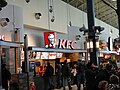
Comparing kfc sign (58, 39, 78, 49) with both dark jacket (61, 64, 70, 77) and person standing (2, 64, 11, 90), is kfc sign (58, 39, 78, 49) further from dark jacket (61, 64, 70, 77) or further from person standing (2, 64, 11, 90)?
person standing (2, 64, 11, 90)

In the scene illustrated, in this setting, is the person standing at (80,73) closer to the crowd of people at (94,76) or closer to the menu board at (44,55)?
the crowd of people at (94,76)

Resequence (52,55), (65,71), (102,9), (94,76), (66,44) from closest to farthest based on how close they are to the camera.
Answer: (94,76) < (65,71) < (52,55) < (66,44) < (102,9)

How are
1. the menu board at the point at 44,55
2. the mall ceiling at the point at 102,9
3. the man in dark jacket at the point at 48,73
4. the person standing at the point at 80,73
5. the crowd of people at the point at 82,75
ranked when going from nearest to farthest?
the crowd of people at the point at 82,75 < the man in dark jacket at the point at 48,73 < the person standing at the point at 80,73 < the menu board at the point at 44,55 < the mall ceiling at the point at 102,9

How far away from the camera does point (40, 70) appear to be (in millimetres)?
17594

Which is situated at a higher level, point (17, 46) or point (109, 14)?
point (109, 14)

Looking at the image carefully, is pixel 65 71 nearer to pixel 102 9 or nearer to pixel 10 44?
pixel 10 44

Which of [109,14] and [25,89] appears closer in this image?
[25,89]

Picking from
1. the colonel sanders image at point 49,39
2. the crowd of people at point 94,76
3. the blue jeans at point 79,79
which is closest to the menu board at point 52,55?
the crowd of people at point 94,76

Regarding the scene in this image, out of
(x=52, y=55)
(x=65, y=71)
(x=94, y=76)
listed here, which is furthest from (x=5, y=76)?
(x=52, y=55)

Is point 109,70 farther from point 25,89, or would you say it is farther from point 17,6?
point 17,6

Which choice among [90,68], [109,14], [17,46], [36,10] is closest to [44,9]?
[36,10]

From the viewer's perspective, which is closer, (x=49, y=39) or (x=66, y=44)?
(x=49, y=39)

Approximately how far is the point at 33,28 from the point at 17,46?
10.7 feet

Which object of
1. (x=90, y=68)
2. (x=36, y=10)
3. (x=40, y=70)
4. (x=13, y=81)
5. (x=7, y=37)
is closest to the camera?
(x=90, y=68)
